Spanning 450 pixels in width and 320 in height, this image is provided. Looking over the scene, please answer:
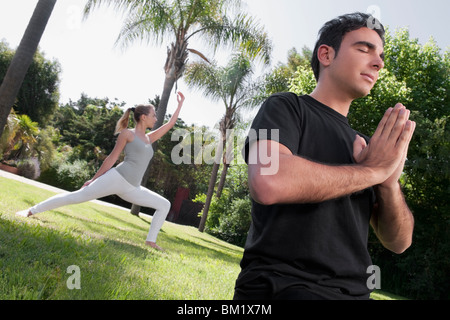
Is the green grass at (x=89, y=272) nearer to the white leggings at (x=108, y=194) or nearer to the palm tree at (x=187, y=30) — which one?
the white leggings at (x=108, y=194)

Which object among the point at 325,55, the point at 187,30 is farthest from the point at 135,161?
the point at 187,30

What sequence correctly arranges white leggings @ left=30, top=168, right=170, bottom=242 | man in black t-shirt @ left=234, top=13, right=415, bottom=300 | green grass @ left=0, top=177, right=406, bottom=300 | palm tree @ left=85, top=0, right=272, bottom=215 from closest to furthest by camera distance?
man in black t-shirt @ left=234, top=13, right=415, bottom=300 < green grass @ left=0, top=177, right=406, bottom=300 < white leggings @ left=30, top=168, right=170, bottom=242 < palm tree @ left=85, top=0, right=272, bottom=215

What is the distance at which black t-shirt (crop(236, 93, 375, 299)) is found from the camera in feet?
4.13

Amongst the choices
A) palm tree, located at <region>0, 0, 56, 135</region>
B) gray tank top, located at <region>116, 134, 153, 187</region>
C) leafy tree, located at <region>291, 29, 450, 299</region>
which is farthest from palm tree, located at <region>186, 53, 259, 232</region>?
gray tank top, located at <region>116, 134, 153, 187</region>

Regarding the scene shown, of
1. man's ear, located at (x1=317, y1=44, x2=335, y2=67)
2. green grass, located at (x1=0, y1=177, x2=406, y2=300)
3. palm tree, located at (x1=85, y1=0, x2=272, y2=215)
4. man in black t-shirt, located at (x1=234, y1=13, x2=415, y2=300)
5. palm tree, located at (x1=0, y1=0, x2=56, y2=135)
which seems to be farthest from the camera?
palm tree, located at (x1=85, y1=0, x2=272, y2=215)

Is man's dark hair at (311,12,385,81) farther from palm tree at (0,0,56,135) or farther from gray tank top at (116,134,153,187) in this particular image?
palm tree at (0,0,56,135)

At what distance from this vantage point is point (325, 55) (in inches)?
69.1

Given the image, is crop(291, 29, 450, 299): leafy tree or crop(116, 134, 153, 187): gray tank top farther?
crop(291, 29, 450, 299): leafy tree

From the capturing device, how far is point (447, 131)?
14.7m

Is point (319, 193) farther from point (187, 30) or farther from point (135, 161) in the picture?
point (187, 30)

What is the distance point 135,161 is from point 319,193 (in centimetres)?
471

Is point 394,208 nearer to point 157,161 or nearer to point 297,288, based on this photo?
point 297,288

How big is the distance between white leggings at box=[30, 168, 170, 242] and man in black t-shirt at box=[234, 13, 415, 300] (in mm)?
4342

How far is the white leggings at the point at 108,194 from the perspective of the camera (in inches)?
212
